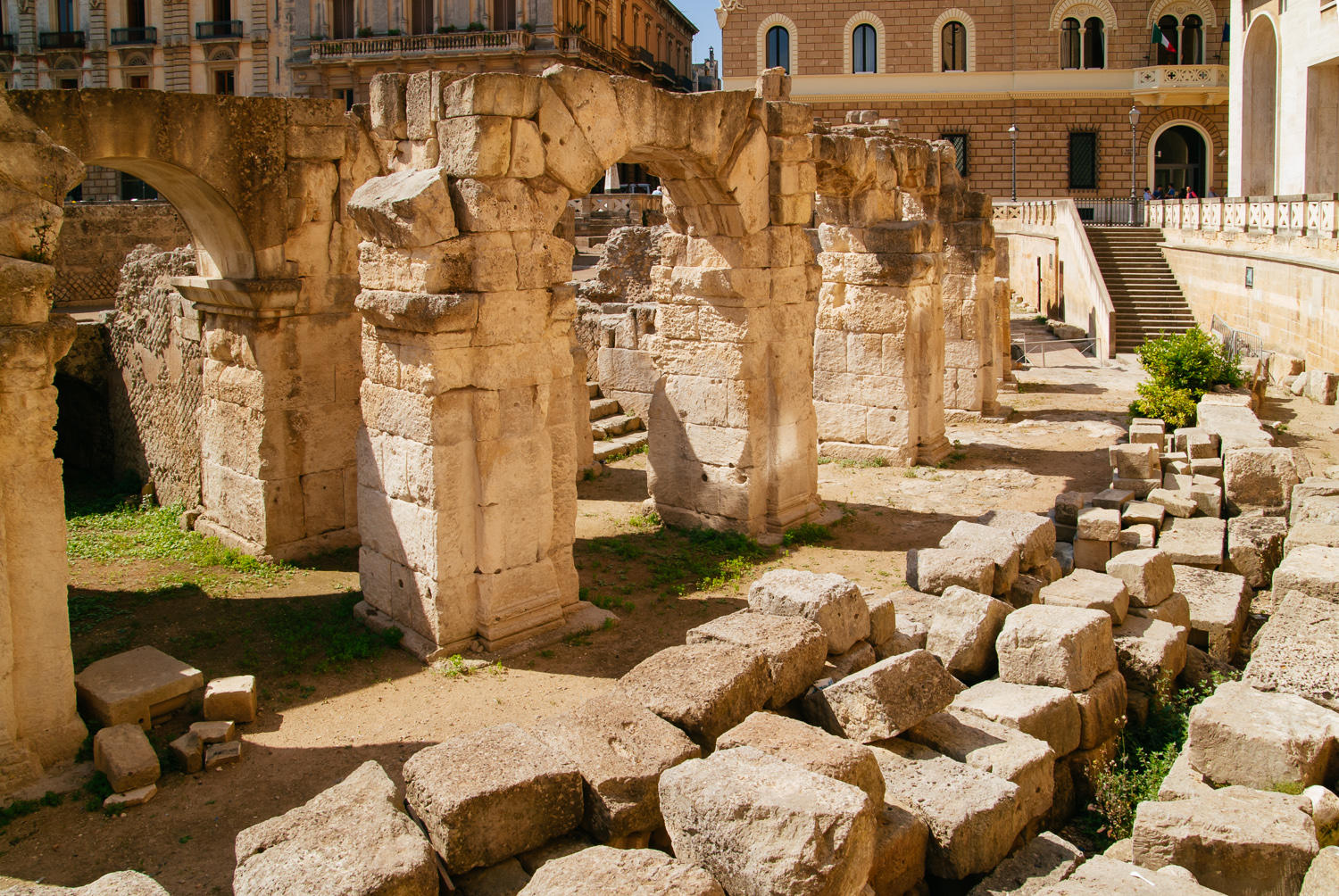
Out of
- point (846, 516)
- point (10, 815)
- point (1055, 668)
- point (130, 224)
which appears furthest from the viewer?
point (130, 224)

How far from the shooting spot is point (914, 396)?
468 inches

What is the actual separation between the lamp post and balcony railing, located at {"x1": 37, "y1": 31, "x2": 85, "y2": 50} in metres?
30.6

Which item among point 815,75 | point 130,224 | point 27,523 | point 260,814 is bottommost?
point 260,814

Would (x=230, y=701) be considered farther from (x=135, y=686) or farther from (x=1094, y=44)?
(x=1094, y=44)

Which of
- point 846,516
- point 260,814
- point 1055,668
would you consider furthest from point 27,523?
point 846,516

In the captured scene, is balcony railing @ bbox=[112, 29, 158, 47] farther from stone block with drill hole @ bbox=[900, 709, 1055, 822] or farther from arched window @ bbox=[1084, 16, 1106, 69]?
stone block with drill hole @ bbox=[900, 709, 1055, 822]

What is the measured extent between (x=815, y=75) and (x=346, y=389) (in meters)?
28.2

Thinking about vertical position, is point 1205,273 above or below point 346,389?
above

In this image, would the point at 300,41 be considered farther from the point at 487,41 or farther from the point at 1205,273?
the point at 1205,273

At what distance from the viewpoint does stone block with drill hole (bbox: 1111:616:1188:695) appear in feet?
20.7

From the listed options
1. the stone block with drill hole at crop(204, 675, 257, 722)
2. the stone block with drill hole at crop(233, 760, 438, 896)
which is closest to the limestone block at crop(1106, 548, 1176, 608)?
the stone block with drill hole at crop(233, 760, 438, 896)

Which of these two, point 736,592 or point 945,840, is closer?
point 945,840

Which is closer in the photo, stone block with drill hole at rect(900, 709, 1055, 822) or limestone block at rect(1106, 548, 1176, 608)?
stone block with drill hole at rect(900, 709, 1055, 822)

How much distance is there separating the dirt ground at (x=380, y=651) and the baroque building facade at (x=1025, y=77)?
23.2 m
